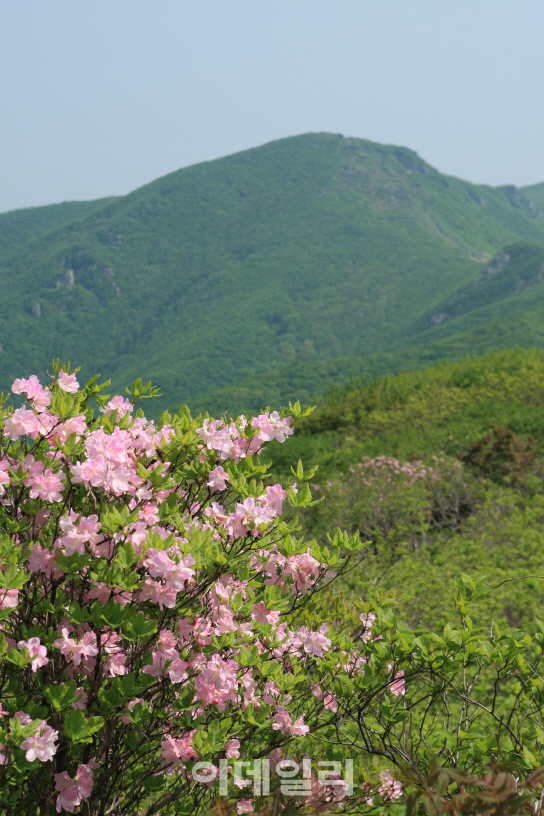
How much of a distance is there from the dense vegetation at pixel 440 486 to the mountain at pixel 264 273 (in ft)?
212

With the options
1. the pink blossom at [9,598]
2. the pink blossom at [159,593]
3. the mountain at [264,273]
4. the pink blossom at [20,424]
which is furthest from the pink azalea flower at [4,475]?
the mountain at [264,273]

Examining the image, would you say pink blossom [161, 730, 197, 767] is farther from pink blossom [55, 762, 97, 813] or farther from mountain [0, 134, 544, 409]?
mountain [0, 134, 544, 409]

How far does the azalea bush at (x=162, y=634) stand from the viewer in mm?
1874

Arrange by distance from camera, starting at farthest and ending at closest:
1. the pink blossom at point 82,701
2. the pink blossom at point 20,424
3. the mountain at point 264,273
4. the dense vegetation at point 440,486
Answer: the mountain at point 264,273 → the dense vegetation at point 440,486 → the pink blossom at point 20,424 → the pink blossom at point 82,701

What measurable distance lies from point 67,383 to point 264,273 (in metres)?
137

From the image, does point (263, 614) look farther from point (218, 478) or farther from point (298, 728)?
point (218, 478)

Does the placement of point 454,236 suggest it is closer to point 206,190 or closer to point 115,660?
point 206,190

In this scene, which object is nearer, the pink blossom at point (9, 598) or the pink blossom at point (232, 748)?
the pink blossom at point (9, 598)

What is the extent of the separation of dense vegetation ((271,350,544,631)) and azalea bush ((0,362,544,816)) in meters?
0.71

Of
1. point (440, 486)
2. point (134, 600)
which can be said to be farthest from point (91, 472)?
point (440, 486)

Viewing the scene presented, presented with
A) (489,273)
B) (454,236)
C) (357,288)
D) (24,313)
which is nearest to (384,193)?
(454,236)

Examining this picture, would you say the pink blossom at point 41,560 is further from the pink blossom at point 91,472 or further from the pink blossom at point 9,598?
the pink blossom at point 91,472

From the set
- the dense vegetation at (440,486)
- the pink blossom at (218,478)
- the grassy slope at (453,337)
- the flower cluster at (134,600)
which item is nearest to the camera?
the flower cluster at (134,600)

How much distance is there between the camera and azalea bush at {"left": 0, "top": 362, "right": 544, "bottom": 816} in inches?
73.8
